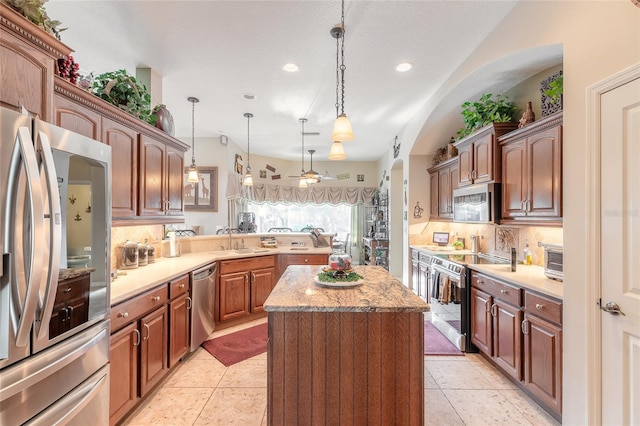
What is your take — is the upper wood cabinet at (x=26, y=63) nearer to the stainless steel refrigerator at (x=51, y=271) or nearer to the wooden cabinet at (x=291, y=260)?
the stainless steel refrigerator at (x=51, y=271)

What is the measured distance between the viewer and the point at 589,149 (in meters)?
1.71

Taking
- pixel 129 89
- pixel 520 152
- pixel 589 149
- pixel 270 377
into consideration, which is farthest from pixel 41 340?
pixel 520 152

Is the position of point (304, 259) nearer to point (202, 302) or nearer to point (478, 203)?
point (202, 302)

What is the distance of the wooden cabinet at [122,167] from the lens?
2227 millimetres

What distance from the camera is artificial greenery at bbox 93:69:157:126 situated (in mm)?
2332

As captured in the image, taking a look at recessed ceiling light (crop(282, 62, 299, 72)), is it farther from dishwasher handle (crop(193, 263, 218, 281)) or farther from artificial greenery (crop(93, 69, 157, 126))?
dishwasher handle (crop(193, 263, 218, 281))

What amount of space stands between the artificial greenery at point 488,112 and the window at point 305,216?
4.96 meters

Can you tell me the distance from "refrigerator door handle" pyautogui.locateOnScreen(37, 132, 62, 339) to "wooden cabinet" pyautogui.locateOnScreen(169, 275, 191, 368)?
1.34 meters

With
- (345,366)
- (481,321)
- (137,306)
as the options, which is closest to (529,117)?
(481,321)

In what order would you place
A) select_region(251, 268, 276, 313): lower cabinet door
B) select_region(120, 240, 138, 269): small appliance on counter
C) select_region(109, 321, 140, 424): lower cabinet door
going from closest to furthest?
select_region(109, 321, 140, 424): lower cabinet door
select_region(120, 240, 138, 269): small appliance on counter
select_region(251, 268, 276, 313): lower cabinet door

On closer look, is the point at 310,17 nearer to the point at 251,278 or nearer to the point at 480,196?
the point at 480,196

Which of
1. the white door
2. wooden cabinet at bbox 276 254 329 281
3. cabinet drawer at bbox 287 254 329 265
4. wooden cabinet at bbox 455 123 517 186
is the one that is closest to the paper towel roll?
wooden cabinet at bbox 276 254 329 281

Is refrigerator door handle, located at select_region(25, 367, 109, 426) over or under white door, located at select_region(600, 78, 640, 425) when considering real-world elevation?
under

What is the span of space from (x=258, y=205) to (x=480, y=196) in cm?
565
